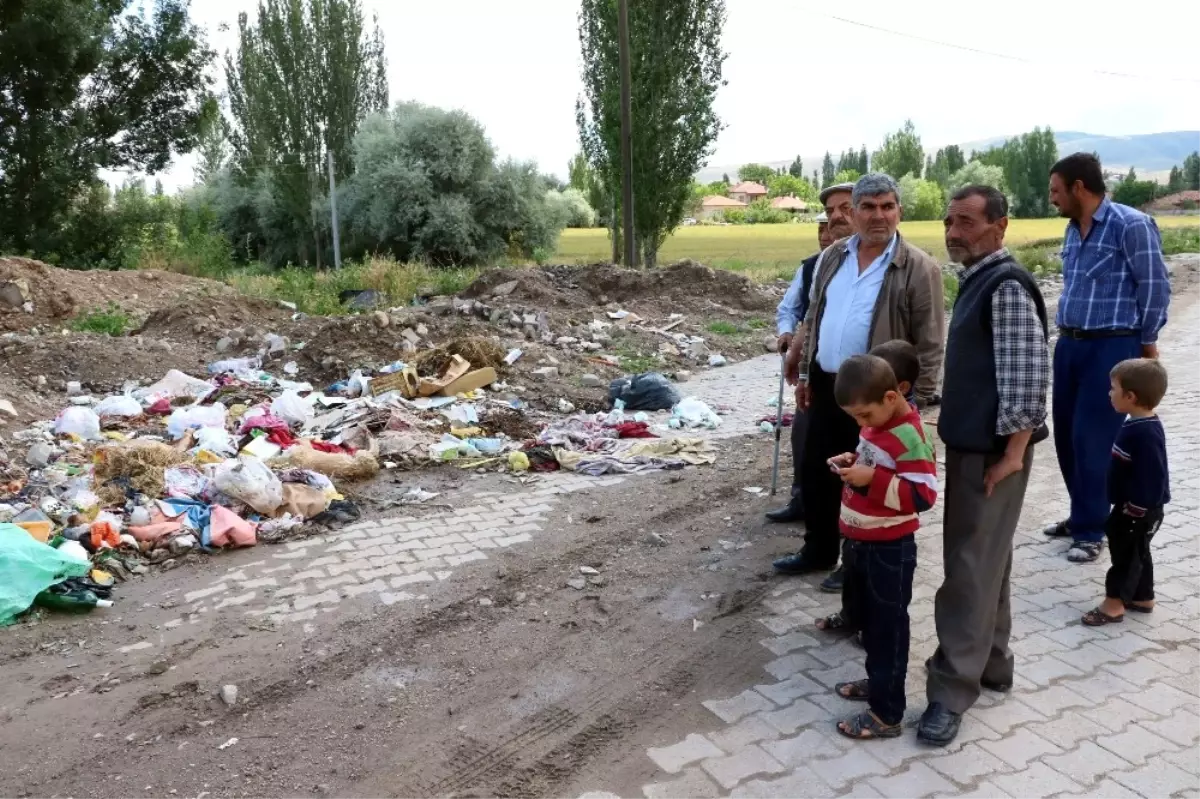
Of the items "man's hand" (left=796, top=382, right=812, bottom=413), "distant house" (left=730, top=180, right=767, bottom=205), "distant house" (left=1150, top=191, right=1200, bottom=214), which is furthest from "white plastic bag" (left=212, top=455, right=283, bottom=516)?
"distant house" (left=730, top=180, right=767, bottom=205)

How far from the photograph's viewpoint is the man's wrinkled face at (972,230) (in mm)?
3176

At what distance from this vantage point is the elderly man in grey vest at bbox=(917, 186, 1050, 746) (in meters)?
3.09

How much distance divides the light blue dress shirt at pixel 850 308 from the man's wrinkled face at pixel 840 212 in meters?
0.67

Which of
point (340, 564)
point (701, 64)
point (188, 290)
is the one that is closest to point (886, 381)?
point (340, 564)

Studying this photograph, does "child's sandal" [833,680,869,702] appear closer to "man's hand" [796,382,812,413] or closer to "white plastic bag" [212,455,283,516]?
"man's hand" [796,382,812,413]

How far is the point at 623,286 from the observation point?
17.4 meters

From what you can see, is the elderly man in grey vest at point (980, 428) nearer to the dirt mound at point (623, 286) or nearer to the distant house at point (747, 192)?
the dirt mound at point (623, 286)

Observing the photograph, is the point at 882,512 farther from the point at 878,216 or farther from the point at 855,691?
the point at 878,216

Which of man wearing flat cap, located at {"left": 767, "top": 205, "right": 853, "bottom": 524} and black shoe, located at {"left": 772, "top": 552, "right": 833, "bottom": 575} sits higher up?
man wearing flat cap, located at {"left": 767, "top": 205, "right": 853, "bottom": 524}

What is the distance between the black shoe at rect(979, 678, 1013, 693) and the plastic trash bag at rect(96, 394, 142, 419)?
7.86 metres

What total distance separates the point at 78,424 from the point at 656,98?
782 inches

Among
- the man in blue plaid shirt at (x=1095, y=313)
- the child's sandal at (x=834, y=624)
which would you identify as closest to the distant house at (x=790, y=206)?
the man in blue plaid shirt at (x=1095, y=313)

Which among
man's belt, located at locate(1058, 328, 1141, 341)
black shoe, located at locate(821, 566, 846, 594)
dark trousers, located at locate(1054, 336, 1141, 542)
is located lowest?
black shoe, located at locate(821, 566, 846, 594)

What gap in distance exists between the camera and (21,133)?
72.7 feet
